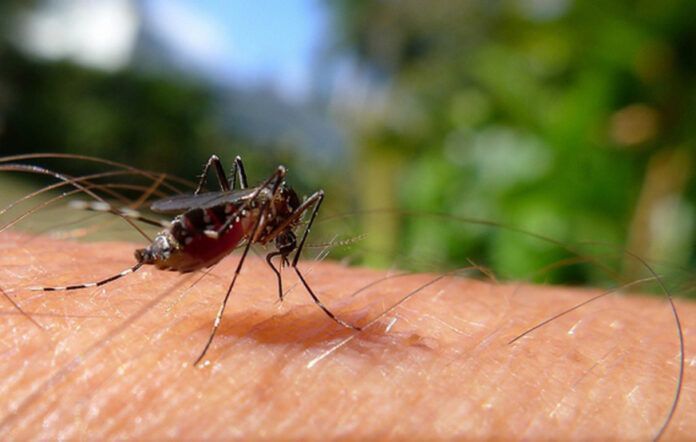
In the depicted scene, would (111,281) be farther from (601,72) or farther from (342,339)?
(601,72)

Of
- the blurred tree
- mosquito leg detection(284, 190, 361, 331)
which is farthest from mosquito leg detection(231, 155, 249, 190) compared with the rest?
the blurred tree

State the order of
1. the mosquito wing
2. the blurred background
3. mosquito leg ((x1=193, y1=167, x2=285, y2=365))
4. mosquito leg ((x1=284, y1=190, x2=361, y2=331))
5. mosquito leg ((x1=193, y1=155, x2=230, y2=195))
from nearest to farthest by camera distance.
Result: mosquito leg ((x1=193, y1=167, x2=285, y2=365))
the mosquito wing
mosquito leg ((x1=284, y1=190, x2=361, y2=331))
mosquito leg ((x1=193, y1=155, x2=230, y2=195))
the blurred background

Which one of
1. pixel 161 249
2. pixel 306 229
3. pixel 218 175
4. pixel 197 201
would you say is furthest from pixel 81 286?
pixel 306 229

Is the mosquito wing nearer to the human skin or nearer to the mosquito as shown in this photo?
the mosquito

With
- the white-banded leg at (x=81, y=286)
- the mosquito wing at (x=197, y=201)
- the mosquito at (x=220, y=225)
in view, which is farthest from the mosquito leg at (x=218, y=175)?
the white-banded leg at (x=81, y=286)

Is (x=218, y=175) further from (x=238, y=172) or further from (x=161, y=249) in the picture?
(x=161, y=249)

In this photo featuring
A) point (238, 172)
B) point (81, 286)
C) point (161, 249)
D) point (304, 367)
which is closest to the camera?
point (304, 367)

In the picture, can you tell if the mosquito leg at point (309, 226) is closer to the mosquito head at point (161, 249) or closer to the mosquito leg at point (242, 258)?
the mosquito leg at point (242, 258)
